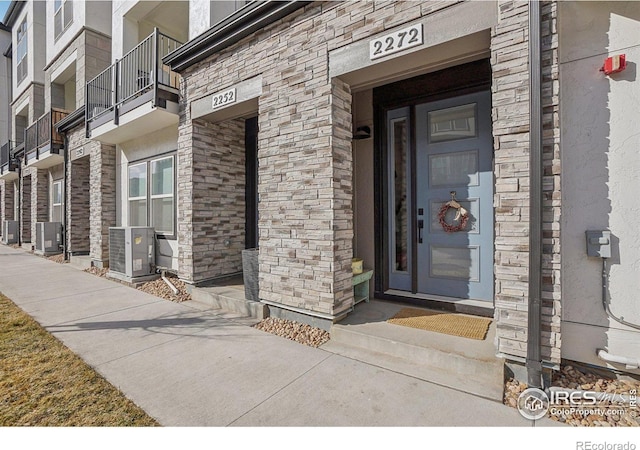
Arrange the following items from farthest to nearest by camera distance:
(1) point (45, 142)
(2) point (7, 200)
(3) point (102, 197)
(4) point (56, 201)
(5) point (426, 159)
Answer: (2) point (7, 200)
(4) point (56, 201)
(1) point (45, 142)
(3) point (102, 197)
(5) point (426, 159)

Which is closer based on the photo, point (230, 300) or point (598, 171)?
point (598, 171)

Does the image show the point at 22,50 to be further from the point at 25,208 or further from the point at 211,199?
the point at 211,199

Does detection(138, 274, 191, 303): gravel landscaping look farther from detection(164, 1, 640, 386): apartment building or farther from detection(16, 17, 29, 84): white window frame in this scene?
detection(16, 17, 29, 84): white window frame

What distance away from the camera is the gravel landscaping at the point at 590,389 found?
2.03 meters

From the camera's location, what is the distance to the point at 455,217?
12.9 ft

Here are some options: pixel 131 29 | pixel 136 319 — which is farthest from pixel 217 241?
pixel 131 29

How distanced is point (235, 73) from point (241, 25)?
0.62 metres

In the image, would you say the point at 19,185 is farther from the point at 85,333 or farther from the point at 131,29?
the point at 85,333

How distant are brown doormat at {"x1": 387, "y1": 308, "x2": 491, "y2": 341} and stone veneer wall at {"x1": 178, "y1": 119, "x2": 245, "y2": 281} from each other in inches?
135

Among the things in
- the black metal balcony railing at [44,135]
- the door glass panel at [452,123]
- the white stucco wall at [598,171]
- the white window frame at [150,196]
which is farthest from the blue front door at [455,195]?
the black metal balcony railing at [44,135]

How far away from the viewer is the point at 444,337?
2.97 metres

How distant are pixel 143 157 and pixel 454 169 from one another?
265 inches

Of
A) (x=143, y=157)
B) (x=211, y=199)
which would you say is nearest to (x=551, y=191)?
(x=211, y=199)

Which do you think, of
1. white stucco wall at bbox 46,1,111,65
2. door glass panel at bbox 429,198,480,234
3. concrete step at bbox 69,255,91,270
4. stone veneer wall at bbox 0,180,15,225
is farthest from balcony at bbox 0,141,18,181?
door glass panel at bbox 429,198,480,234
